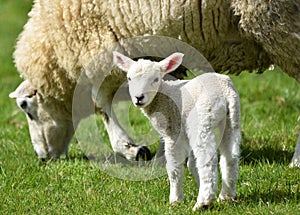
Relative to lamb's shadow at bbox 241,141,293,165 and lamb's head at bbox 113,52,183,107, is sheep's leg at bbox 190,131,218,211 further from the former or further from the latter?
lamb's shadow at bbox 241,141,293,165

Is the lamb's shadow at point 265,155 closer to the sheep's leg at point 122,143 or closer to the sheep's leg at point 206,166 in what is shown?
the sheep's leg at point 122,143

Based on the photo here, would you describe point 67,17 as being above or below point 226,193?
above

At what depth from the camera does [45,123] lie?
21.0 feet

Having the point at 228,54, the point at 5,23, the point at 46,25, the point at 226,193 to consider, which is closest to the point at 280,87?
the point at 228,54

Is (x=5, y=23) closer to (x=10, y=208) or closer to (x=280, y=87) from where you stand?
(x=280, y=87)

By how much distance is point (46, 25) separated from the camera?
233 inches

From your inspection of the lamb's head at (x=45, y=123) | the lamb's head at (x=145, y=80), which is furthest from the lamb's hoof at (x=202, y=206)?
the lamb's head at (x=45, y=123)

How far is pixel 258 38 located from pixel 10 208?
2.09 meters

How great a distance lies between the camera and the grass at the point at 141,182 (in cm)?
433

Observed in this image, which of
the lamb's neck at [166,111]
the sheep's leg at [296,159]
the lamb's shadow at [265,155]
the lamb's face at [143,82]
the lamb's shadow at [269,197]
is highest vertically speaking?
the lamb's face at [143,82]

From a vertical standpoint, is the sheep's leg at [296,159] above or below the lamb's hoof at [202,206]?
below

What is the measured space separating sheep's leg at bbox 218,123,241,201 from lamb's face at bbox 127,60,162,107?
1.60 ft

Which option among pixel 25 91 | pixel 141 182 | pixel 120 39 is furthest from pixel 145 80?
pixel 25 91

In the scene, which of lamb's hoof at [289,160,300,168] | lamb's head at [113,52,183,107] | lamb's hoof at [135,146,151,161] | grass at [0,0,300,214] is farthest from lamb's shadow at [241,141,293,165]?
lamb's head at [113,52,183,107]
